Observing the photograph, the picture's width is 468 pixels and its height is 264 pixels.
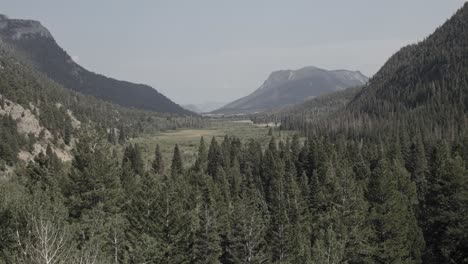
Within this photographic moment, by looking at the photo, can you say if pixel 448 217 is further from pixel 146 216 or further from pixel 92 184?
pixel 92 184

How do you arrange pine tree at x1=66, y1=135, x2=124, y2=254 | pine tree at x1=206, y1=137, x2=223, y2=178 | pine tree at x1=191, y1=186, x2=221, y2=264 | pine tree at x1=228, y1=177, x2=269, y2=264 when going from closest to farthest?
pine tree at x1=228, y1=177, x2=269, y2=264
pine tree at x1=66, y1=135, x2=124, y2=254
pine tree at x1=191, y1=186, x2=221, y2=264
pine tree at x1=206, y1=137, x2=223, y2=178

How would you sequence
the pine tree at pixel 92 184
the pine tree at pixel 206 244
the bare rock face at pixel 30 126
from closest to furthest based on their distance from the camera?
the pine tree at pixel 92 184 < the pine tree at pixel 206 244 < the bare rock face at pixel 30 126

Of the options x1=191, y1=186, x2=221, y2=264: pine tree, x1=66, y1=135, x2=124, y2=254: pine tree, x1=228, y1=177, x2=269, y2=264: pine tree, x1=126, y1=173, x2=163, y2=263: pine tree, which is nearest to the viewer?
x1=126, y1=173, x2=163, y2=263: pine tree

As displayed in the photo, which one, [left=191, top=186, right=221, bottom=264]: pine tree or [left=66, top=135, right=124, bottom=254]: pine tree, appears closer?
[left=66, top=135, right=124, bottom=254]: pine tree

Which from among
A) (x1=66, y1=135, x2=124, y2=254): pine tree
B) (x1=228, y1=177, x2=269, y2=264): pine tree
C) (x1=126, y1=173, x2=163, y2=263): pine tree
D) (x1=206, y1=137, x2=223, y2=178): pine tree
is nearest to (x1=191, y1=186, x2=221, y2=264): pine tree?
(x1=228, y1=177, x2=269, y2=264): pine tree

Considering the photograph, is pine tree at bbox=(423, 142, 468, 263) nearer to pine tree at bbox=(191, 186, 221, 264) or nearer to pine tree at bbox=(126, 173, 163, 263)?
pine tree at bbox=(191, 186, 221, 264)

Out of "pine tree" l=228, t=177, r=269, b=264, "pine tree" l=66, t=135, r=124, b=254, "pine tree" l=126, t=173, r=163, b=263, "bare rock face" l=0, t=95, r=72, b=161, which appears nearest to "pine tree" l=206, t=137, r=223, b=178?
"pine tree" l=66, t=135, r=124, b=254

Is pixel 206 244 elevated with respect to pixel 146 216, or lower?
lower

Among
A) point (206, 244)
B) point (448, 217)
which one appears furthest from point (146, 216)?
point (448, 217)

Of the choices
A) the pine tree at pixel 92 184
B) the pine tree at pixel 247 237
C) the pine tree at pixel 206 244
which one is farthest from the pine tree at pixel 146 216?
the pine tree at pixel 247 237

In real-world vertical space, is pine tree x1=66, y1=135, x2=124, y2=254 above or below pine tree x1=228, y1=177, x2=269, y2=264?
above

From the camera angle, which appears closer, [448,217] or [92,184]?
[92,184]

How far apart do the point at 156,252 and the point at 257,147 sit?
90.4 meters

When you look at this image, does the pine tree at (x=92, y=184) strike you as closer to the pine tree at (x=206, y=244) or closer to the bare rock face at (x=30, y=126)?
the pine tree at (x=206, y=244)
